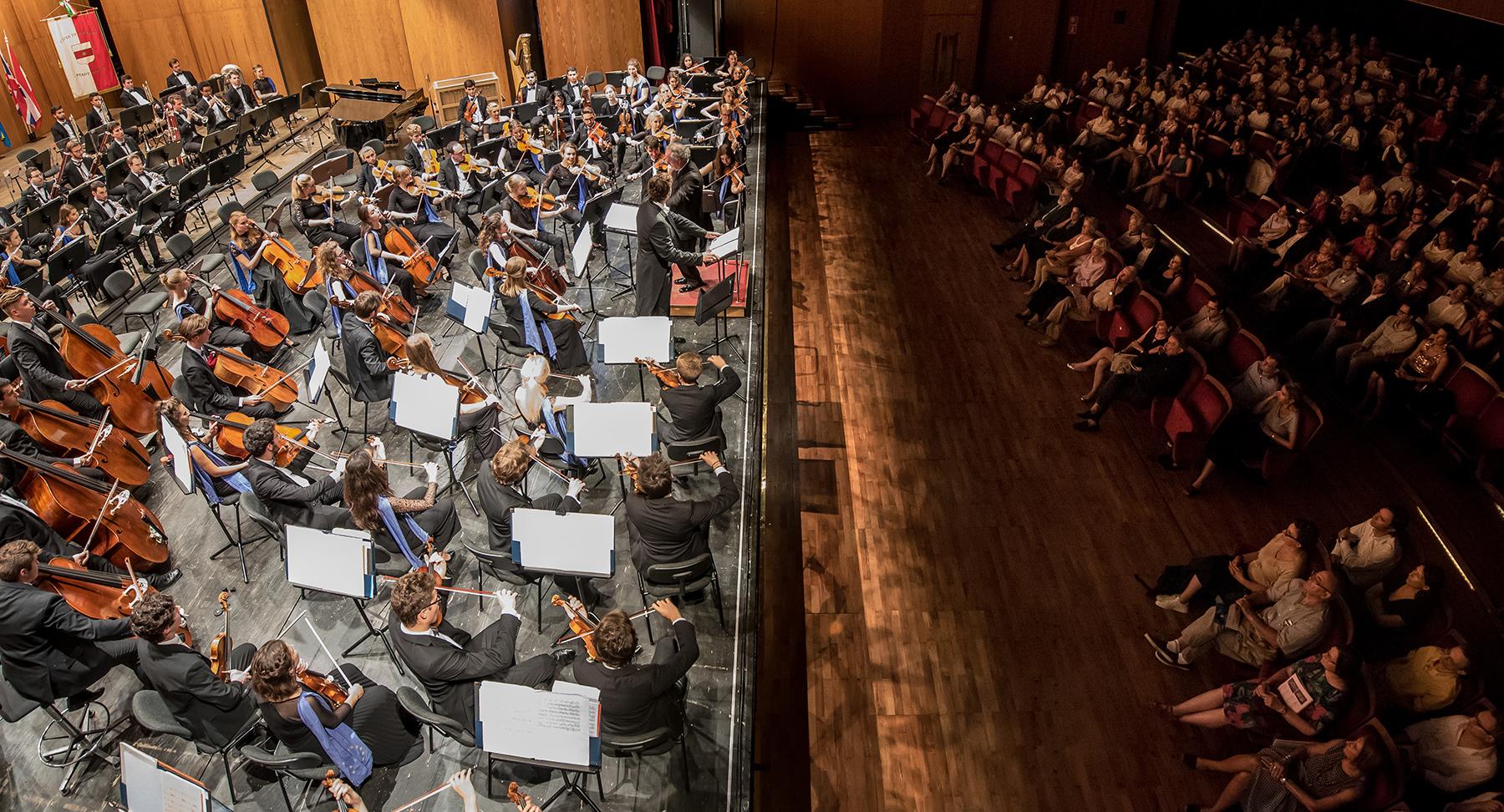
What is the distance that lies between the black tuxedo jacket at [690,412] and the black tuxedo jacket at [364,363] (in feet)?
6.99

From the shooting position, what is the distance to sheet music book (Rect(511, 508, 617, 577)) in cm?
363

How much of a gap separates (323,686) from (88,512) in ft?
7.83

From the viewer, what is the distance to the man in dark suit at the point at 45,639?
3.57 m

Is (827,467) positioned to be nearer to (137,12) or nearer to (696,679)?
(696,679)

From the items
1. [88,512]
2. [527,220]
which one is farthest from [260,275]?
[88,512]

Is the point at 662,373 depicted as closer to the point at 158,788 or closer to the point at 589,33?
the point at 158,788

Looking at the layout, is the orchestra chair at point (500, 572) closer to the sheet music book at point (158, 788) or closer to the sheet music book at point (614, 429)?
the sheet music book at point (614, 429)

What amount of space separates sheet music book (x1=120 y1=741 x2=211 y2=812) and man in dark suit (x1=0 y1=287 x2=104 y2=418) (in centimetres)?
377

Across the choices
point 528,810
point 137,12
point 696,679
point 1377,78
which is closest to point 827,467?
point 696,679

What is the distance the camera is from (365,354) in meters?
5.58

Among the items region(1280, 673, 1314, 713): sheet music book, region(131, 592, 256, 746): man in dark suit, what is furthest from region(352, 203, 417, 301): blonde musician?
region(1280, 673, 1314, 713): sheet music book

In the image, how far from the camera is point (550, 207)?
27.6ft

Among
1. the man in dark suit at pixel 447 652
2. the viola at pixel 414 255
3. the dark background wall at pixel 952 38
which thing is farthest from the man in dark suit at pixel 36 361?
the dark background wall at pixel 952 38

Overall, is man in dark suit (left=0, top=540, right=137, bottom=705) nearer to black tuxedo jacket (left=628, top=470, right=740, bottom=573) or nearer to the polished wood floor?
black tuxedo jacket (left=628, top=470, right=740, bottom=573)
